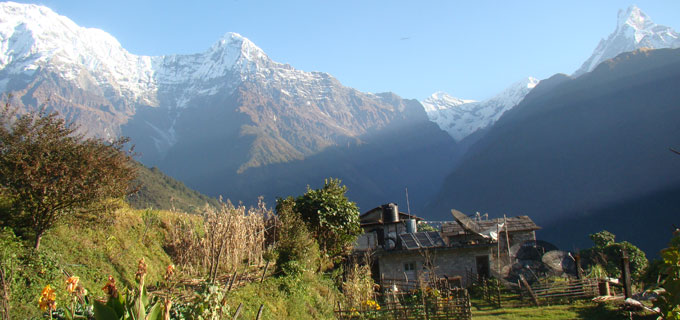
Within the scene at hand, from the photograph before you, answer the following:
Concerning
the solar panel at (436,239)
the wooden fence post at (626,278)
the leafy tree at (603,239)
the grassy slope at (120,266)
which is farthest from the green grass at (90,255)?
the leafy tree at (603,239)

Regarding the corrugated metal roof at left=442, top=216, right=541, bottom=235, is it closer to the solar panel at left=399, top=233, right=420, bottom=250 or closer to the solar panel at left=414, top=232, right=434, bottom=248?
the solar panel at left=414, top=232, right=434, bottom=248

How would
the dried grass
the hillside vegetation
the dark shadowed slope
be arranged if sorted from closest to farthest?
1. the dried grass
2. the hillside vegetation
3. the dark shadowed slope

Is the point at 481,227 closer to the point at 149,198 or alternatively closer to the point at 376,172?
the point at 149,198

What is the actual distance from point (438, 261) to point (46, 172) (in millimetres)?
21366

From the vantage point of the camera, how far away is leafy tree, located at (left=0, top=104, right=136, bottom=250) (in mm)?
7676

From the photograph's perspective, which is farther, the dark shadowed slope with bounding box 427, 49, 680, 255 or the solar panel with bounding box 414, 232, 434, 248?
the dark shadowed slope with bounding box 427, 49, 680, 255

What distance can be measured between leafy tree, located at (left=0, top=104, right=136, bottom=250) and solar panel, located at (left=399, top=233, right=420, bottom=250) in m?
18.4

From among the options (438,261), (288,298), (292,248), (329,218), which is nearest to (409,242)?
(438,261)

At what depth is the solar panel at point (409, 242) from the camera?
80.8 feet

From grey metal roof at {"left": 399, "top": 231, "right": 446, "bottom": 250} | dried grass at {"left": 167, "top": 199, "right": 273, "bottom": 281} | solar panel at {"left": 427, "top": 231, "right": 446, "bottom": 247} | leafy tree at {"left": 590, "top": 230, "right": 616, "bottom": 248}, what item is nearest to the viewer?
dried grass at {"left": 167, "top": 199, "right": 273, "bottom": 281}

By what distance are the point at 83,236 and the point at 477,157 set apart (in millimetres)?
159608

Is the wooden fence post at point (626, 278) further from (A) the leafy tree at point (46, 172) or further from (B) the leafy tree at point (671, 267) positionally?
(A) the leafy tree at point (46, 172)

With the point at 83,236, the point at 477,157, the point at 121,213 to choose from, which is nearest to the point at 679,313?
the point at 83,236

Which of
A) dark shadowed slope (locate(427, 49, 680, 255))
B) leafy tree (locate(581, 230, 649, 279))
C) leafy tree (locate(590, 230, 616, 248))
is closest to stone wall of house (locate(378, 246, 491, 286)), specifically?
leafy tree (locate(581, 230, 649, 279))
